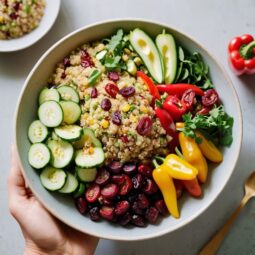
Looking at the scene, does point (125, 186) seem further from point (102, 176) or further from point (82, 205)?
point (82, 205)

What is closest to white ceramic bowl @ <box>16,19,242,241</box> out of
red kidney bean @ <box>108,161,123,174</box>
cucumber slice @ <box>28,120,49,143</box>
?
cucumber slice @ <box>28,120,49,143</box>

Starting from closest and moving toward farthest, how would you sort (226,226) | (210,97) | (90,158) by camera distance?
(90,158), (210,97), (226,226)

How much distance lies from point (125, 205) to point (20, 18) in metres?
1.65

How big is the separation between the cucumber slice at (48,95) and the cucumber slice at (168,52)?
750mm

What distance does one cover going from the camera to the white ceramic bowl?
275 cm

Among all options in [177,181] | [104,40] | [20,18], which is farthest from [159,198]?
[20,18]

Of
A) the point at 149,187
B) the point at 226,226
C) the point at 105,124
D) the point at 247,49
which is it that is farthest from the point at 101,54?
the point at 226,226

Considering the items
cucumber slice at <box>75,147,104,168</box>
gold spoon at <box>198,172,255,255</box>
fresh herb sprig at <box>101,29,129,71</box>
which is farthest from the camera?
gold spoon at <box>198,172,255,255</box>

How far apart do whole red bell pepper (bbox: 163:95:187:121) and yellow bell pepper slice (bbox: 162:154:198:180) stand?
0.29 m

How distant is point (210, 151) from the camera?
114 inches

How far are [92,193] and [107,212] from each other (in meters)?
0.15

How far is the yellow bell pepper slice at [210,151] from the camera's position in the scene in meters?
2.86

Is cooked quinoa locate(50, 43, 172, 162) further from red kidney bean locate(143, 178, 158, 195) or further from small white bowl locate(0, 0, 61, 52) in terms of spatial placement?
small white bowl locate(0, 0, 61, 52)

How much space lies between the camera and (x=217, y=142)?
2986mm
